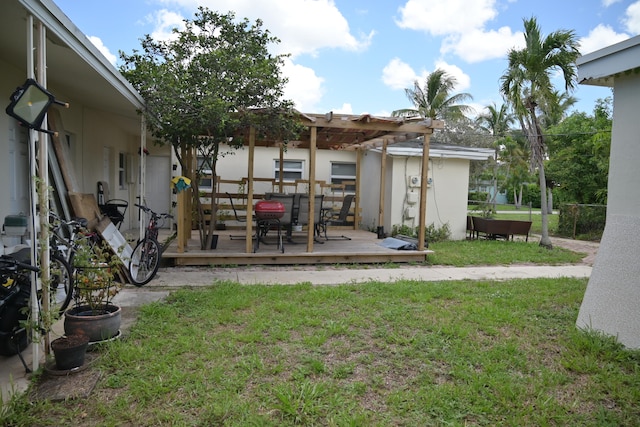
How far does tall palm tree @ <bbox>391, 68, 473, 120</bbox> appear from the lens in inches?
899

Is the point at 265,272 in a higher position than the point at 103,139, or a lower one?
lower

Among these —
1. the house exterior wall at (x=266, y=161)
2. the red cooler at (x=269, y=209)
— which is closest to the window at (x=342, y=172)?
the house exterior wall at (x=266, y=161)

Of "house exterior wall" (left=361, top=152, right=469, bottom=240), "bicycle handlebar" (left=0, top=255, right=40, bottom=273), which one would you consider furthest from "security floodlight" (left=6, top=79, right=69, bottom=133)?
"house exterior wall" (left=361, top=152, right=469, bottom=240)

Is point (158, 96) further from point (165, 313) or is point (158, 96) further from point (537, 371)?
point (537, 371)

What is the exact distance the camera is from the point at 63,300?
4.26 m

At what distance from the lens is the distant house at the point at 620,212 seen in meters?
3.63

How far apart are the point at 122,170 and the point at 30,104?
7903 millimetres

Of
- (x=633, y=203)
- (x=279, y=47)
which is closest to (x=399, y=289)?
(x=633, y=203)

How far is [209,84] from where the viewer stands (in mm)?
6180

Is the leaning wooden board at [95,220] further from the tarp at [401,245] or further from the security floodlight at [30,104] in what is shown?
the tarp at [401,245]

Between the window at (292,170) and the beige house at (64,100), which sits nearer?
the beige house at (64,100)

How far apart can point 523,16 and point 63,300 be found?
10.7 metres

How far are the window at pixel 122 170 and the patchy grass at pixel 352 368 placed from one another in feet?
20.2

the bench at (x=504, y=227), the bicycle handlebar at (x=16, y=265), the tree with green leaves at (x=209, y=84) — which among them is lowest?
the bench at (x=504, y=227)
